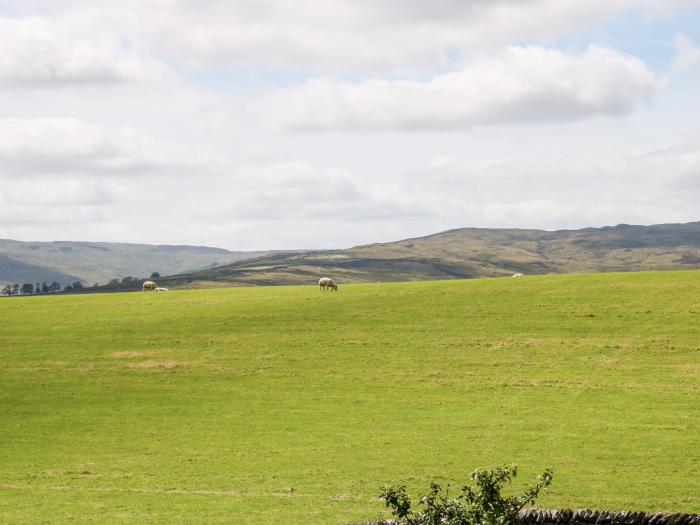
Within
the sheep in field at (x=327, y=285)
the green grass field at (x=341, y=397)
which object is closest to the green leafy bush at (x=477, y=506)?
the green grass field at (x=341, y=397)

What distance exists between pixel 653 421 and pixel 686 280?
35.8m

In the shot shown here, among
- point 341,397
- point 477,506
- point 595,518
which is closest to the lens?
point 477,506

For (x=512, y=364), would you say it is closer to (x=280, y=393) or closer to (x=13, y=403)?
(x=280, y=393)

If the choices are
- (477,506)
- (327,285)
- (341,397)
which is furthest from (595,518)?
(327,285)

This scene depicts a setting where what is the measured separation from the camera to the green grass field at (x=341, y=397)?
30.5 metres

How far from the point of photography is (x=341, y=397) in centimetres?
4784

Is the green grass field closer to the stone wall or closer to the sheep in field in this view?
the sheep in field

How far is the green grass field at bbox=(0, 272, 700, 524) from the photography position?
30516 mm

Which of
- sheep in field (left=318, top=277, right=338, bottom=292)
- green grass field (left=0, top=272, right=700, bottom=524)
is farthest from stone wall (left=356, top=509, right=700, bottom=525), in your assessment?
sheep in field (left=318, top=277, right=338, bottom=292)

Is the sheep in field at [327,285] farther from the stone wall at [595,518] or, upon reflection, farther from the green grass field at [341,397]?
the stone wall at [595,518]

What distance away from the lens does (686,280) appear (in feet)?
237

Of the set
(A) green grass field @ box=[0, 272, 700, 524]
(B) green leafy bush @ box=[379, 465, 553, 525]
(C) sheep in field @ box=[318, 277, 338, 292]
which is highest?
(C) sheep in field @ box=[318, 277, 338, 292]

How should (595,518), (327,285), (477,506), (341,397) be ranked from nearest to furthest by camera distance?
1. (477,506)
2. (595,518)
3. (341,397)
4. (327,285)

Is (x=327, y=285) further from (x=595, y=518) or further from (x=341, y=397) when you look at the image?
(x=595, y=518)
